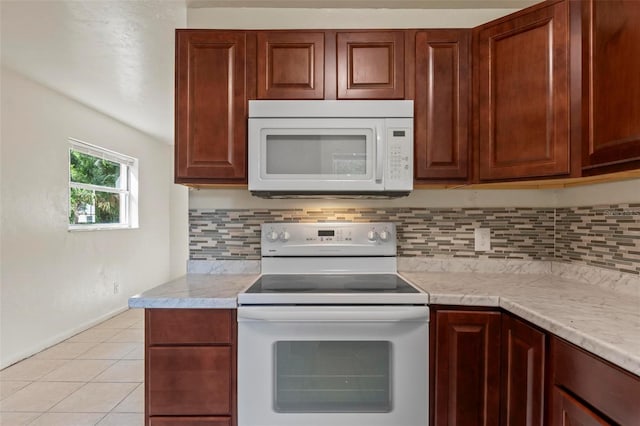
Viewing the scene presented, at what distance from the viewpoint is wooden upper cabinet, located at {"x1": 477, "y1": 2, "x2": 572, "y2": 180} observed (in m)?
1.42

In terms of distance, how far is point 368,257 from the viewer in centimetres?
191

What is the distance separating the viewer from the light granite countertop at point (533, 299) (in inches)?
36.2

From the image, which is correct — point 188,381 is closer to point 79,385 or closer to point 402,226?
point 402,226

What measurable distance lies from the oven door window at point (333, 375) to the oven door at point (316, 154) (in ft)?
2.23

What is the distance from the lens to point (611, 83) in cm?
120

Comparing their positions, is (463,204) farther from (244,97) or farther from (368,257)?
(244,97)

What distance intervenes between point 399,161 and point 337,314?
28.9 inches

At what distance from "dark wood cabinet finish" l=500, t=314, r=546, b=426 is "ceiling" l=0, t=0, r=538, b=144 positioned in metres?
1.74

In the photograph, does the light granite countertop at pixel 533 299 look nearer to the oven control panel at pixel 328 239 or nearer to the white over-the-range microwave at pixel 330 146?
the oven control panel at pixel 328 239

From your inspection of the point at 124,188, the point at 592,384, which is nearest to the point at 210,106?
the point at 592,384

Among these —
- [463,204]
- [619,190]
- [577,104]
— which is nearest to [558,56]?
[577,104]

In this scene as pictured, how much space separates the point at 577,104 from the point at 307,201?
4.17 feet

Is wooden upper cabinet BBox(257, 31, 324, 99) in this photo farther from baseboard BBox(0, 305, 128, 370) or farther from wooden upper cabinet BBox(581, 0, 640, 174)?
baseboard BBox(0, 305, 128, 370)

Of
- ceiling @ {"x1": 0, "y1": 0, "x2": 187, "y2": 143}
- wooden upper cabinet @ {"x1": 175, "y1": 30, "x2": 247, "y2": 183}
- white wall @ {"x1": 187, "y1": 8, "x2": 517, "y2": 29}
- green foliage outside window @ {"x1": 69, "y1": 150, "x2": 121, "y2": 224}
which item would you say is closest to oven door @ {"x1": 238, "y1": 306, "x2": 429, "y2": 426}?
wooden upper cabinet @ {"x1": 175, "y1": 30, "x2": 247, "y2": 183}
